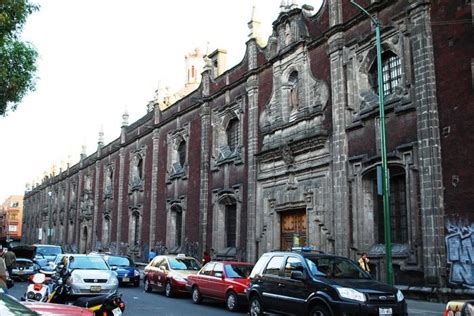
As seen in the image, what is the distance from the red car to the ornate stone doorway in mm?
5044

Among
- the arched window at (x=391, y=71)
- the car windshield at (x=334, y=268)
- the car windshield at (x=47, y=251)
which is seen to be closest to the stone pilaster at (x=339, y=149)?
the arched window at (x=391, y=71)

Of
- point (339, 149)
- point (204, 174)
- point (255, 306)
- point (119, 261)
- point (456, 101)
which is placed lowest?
point (255, 306)

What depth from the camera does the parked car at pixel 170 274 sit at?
18531 mm

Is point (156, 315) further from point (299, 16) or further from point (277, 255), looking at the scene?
point (299, 16)

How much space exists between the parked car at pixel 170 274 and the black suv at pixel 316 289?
20.2 feet

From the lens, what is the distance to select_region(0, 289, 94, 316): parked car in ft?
16.7

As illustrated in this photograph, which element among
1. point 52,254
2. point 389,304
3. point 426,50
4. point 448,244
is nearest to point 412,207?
point 448,244

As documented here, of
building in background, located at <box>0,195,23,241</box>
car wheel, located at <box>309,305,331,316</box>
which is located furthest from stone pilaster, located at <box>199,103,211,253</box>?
building in background, located at <box>0,195,23,241</box>

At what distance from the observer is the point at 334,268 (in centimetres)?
1136

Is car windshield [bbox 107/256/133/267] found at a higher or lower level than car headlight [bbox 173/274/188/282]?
higher

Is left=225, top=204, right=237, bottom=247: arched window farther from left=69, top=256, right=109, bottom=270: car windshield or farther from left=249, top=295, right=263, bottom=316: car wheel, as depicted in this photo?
left=249, top=295, right=263, bottom=316: car wheel

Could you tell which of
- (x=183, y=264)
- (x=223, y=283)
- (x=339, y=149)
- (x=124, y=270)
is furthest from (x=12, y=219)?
(x=223, y=283)

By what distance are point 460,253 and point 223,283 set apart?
6.81 metres

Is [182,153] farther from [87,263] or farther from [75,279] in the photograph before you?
[75,279]
